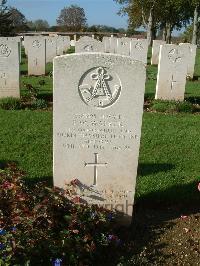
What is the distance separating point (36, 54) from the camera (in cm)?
1617

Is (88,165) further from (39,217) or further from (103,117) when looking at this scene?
(39,217)

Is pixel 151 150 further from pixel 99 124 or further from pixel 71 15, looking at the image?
pixel 71 15

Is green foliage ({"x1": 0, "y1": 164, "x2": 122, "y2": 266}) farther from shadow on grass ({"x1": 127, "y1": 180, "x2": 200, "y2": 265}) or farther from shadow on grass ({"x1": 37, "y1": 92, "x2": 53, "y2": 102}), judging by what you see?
shadow on grass ({"x1": 37, "y1": 92, "x2": 53, "y2": 102})

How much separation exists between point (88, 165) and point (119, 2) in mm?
43630

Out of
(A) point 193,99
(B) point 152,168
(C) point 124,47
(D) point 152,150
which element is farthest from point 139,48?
(B) point 152,168

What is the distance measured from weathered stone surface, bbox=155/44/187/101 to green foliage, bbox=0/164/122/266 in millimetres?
7206

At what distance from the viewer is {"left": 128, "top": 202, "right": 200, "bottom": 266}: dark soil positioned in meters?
4.21

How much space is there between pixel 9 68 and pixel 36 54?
5.67 m

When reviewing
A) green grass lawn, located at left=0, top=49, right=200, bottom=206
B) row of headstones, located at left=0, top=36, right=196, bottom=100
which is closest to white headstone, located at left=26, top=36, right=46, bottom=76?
row of headstones, located at left=0, top=36, right=196, bottom=100

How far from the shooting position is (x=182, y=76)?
11367mm

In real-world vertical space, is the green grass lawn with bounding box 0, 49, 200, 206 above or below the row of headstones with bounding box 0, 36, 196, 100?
below

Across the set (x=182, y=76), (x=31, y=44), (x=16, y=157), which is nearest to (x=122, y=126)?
(x=16, y=157)

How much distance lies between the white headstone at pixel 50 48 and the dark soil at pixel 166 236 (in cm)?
1676

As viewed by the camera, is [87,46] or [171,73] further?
[87,46]
